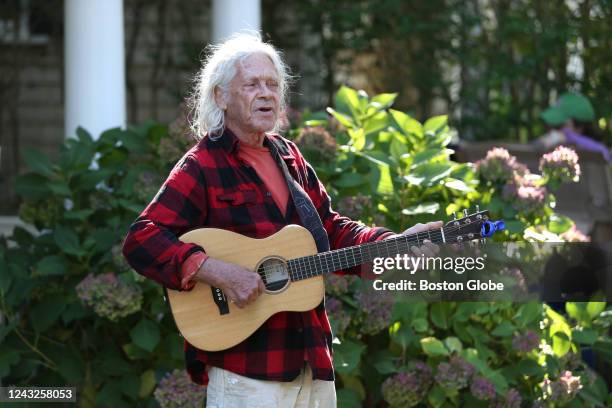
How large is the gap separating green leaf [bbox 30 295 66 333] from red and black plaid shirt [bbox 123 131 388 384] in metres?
1.82

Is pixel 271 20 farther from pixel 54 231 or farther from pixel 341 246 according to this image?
pixel 341 246

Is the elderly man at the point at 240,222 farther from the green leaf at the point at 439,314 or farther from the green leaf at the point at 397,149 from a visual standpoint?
the green leaf at the point at 397,149

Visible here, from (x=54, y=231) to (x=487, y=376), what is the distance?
199 cm

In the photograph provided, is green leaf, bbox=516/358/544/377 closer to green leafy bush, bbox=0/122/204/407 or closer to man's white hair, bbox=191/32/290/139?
green leafy bush, bbox=0/122/204/407

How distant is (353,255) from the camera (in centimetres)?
324

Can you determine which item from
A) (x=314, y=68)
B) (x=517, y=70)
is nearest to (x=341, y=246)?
(x=517, y=70)

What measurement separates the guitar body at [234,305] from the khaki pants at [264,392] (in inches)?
4.1

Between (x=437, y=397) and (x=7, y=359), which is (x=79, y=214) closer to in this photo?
(x=7, y=359)

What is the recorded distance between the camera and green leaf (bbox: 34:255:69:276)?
4918 mm

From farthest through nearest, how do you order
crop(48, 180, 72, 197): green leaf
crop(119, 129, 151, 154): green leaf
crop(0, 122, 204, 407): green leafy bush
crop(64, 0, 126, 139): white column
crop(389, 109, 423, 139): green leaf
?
crop(64, 0, 126, 139): white column → crop(119, 129, 151, 154): green leaf → crop(389, 109, 423, 139): green leaf → crop(48, 180, 72, 197): green leaf → crop(0, 122, 204, 407): green leafy bush

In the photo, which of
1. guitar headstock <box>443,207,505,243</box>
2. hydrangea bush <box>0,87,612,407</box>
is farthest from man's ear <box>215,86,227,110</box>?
hydrangea bush <box>0,87,612,407</box>

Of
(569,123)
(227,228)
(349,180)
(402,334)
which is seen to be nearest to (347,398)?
(402,334)

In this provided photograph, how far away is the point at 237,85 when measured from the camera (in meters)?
3.25

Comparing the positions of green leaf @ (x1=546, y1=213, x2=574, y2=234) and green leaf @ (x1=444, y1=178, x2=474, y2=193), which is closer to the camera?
green leaf @ (x1=444, y1=178, x2=474, y2=193)
